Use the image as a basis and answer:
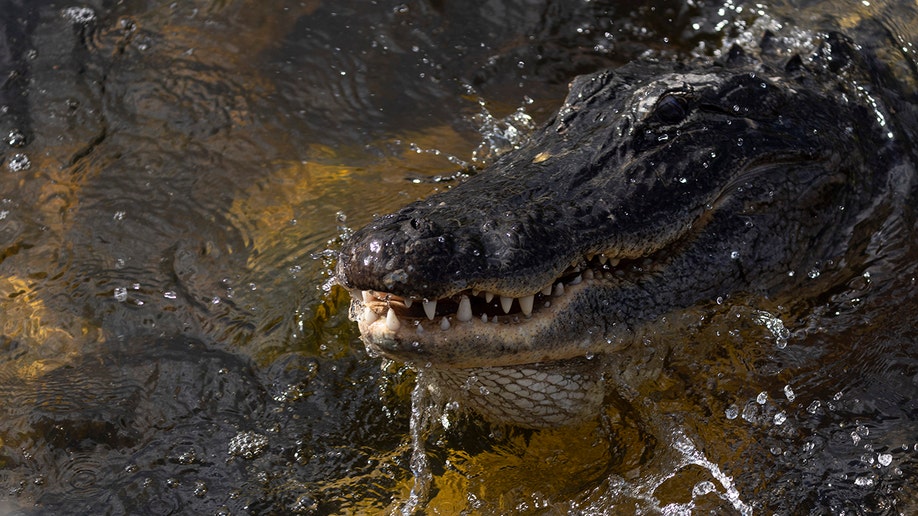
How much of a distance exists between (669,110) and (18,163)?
313 cm

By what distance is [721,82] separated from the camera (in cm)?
376

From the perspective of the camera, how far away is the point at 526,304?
9.64 feet

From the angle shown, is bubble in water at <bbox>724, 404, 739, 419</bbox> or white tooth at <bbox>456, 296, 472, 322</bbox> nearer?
white tooth at <bbox>456, 296, 472, 322</bbox>

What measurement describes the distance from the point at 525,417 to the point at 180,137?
2583 mm

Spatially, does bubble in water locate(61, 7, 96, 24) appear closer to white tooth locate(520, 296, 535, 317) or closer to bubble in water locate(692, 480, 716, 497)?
white tooth locate(520, 296, 535, 317)

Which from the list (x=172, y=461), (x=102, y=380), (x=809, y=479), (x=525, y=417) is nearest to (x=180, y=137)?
(x=102, y=380)

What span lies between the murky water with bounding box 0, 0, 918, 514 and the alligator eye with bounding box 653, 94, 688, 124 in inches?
28.1

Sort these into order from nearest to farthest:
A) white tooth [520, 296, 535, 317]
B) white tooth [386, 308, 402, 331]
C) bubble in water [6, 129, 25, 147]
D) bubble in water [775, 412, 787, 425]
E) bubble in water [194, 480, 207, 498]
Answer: white tooth [386, 308, 402, 331] → white tooth [520, 296, 535, 317] → bubble in water [194, 480, 207, 498] → bubble in water [775, 412, 787, 425] → bubble in water [6, 129, 25, 147]

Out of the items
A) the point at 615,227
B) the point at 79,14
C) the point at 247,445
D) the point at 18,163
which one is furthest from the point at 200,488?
the point at 79,14

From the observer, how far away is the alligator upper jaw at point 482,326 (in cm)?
282

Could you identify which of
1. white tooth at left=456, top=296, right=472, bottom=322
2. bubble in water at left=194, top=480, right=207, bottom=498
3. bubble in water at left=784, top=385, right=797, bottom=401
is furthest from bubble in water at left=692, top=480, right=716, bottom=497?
bubble in water at left=194, top=480, right=207, bottom=498

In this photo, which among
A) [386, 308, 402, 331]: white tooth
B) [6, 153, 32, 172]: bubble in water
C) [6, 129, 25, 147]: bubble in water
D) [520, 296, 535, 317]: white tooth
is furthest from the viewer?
[6, 129, 25, 147]: bubble in water

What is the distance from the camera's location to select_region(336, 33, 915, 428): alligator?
2.83 metres

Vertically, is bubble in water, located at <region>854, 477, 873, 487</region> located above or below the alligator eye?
below
